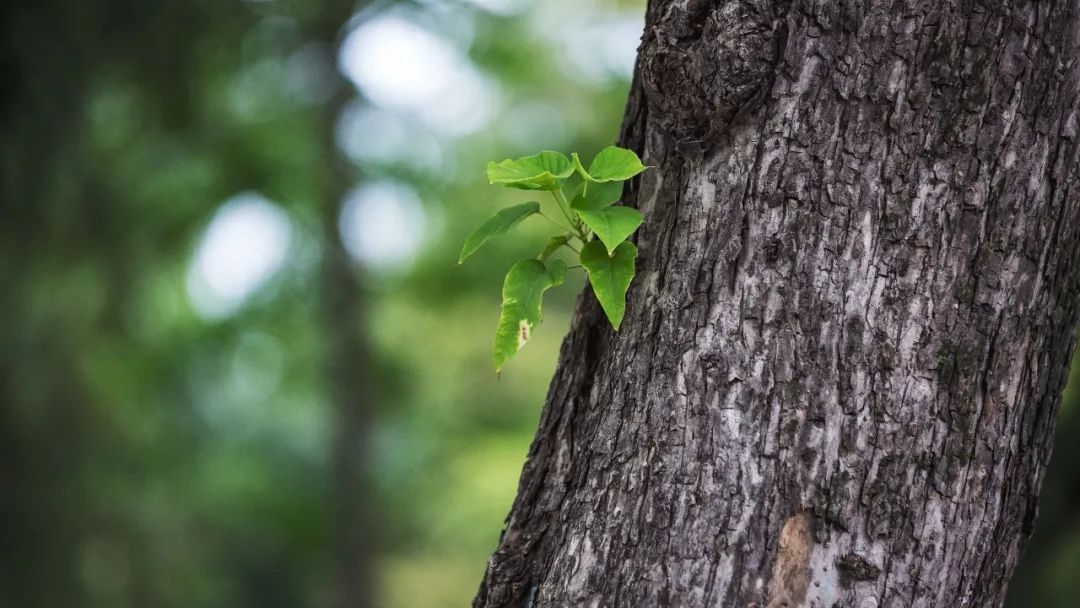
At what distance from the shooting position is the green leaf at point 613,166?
3.90ft

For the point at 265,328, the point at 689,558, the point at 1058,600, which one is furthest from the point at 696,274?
the point at 265,328

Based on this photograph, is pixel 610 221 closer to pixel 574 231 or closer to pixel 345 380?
pixel 574 231

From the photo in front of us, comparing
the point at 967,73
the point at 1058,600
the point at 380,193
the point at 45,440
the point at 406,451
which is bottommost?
the point at 1058,600

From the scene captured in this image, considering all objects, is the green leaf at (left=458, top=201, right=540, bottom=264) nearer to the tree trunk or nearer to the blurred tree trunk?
the tree trunk

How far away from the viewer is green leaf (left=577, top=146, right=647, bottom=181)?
1188 millimetres

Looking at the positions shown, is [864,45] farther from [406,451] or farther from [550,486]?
[406,451]

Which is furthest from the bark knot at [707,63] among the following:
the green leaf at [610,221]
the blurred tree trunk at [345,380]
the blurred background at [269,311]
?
the blurred tree trunk at [345,380]

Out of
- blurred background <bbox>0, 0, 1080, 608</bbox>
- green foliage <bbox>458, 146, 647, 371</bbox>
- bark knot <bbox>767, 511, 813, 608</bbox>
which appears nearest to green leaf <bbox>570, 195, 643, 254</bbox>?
green foliage <bbox>458, 146, 647, 371</bbox>

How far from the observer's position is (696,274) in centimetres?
116

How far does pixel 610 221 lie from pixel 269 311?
27.6 feet

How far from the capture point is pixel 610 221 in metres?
1.18

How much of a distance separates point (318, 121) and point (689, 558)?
A: 8.14 m

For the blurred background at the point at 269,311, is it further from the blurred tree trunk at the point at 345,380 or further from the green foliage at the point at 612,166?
the green foliage at the point at 612,166

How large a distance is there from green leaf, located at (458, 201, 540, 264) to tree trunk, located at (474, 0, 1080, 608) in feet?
0.70
